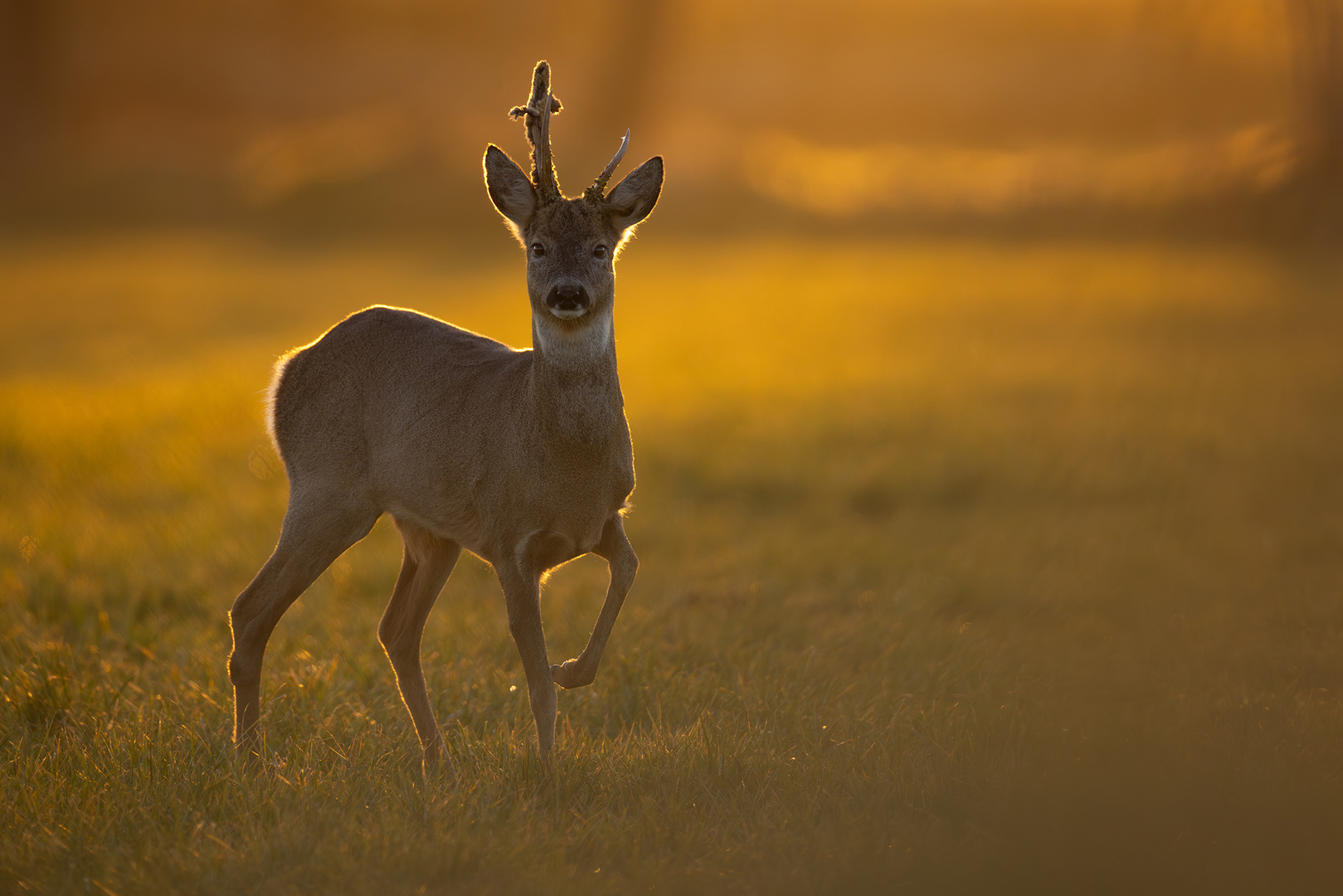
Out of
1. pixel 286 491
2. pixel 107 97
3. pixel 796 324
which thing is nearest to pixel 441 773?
pixel 286 491

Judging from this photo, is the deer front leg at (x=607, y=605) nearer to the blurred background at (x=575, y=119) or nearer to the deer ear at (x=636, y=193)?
the deer ear at (x=636, y=193)

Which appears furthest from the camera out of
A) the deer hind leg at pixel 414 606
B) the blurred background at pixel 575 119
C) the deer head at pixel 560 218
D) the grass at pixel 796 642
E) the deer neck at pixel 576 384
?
the blurred background at pixel 575 119

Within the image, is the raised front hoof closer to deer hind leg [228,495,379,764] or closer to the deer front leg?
the deer front leg

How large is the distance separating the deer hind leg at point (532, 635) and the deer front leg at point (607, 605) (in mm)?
86


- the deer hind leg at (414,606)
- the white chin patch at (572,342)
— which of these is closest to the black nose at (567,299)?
the white chin patch at (572,342)

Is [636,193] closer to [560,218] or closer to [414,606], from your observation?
[560,218]

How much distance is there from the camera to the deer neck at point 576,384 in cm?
427

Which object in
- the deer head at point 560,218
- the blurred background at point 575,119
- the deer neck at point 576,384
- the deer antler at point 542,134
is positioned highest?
the blurred background at point 575,119

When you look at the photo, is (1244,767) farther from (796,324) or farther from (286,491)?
(796,324)

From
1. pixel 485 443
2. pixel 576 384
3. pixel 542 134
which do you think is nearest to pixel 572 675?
pixel 485 443

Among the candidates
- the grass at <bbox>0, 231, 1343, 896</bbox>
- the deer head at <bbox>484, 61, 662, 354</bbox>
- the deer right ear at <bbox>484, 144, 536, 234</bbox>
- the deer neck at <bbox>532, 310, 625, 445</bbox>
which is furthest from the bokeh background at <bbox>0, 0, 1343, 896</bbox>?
the deer right ear at <bbox>484, 144, 536, 234</bbox>

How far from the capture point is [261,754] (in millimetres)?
4375

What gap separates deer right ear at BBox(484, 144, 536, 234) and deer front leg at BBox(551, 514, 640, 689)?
3.92 ft

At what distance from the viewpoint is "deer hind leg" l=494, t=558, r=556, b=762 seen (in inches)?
171
